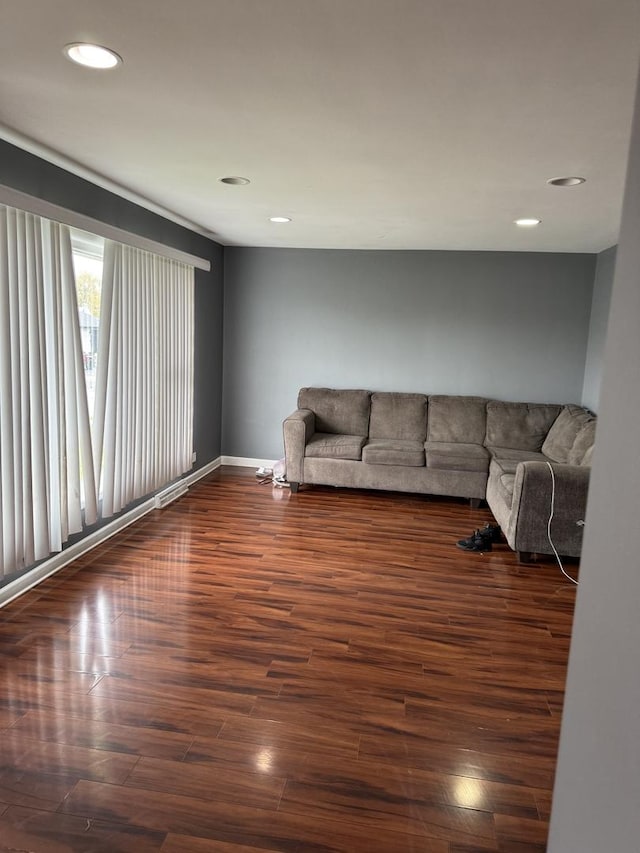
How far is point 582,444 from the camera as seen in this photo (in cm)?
430

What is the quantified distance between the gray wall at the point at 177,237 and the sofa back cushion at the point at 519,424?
107 inches

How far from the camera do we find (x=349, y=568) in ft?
12.0

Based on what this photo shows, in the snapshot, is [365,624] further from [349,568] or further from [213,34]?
[213,34]

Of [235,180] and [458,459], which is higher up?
[235,180]

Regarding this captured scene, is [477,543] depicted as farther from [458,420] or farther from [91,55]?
[91,55]

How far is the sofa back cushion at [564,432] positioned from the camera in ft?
15.6

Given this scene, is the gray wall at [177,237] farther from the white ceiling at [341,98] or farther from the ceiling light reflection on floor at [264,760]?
the ceiling light reflection on floor at [264,760]

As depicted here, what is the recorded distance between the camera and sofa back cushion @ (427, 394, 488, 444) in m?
5.48

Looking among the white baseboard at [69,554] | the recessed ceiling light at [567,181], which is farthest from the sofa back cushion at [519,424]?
the white baseboard at [69,554]

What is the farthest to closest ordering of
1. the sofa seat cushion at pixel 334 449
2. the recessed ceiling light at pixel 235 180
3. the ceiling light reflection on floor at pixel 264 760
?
1. the sofa seat cushion at pixel 334 449
2. the recessed ceiling light at pixel 235 180
3. the ceiling light reflection on floor at pixel 264 760

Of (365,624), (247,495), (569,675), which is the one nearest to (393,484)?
(247,495)

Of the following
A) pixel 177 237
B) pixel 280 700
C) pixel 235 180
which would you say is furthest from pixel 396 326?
pixel 280 700

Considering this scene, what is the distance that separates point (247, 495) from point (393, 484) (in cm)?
130

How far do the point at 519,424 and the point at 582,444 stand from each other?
3.59ft
